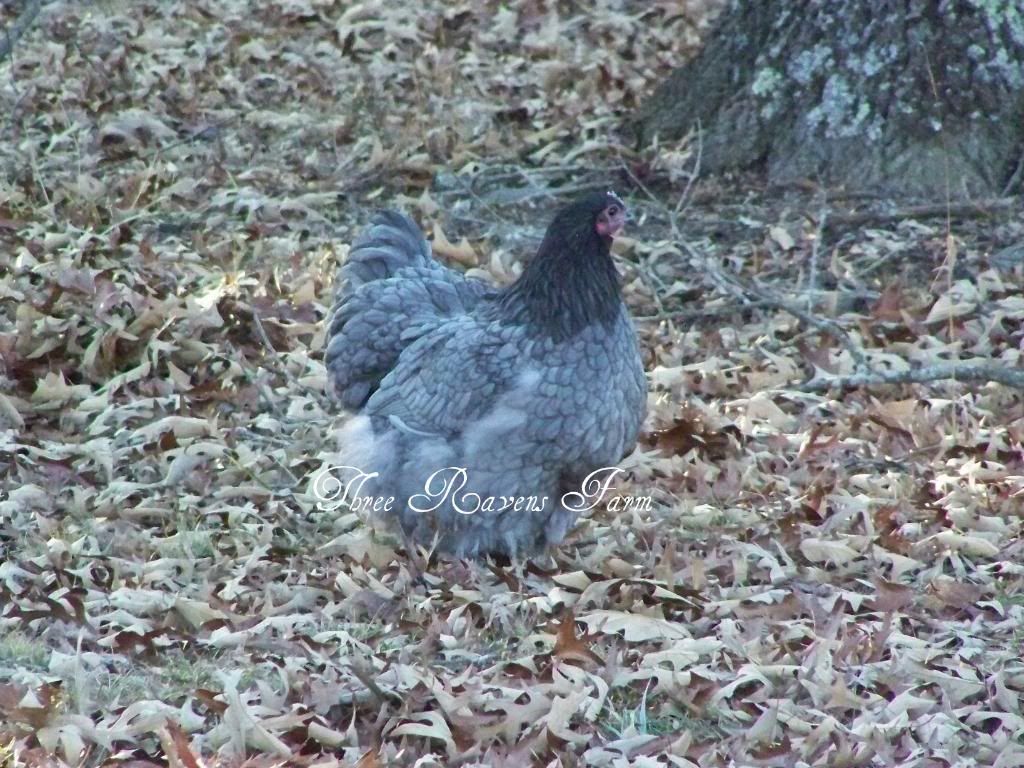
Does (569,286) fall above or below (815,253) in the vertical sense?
above

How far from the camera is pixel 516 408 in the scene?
207 inches

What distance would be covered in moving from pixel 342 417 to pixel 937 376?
2487 millimetres

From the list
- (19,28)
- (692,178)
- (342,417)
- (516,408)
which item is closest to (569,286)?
(516,408)

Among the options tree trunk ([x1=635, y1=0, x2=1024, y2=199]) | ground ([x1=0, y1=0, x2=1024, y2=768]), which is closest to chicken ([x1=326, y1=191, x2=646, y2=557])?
ground ([x1=0, y1=0, x2=1024, y2=768])

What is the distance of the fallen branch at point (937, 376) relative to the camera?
258 inches

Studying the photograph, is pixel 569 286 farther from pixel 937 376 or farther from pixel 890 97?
pixel 890 97

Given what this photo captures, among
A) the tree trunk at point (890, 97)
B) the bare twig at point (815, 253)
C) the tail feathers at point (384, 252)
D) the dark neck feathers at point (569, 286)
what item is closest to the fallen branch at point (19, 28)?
the tail feathers at point (384, 252)

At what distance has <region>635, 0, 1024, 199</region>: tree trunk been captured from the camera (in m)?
8.03

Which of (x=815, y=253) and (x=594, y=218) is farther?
(x=815, y=253)

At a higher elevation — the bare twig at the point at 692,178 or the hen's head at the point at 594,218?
the hen's head at the point at 594,218

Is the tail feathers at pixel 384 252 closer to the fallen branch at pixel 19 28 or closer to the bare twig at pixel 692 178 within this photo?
the bare twig at pixel 692 178

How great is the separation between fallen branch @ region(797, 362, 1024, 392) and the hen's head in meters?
1.73

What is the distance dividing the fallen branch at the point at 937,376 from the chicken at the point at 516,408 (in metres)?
1.59

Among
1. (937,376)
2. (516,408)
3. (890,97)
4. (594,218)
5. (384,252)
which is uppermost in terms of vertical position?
(890,97)
